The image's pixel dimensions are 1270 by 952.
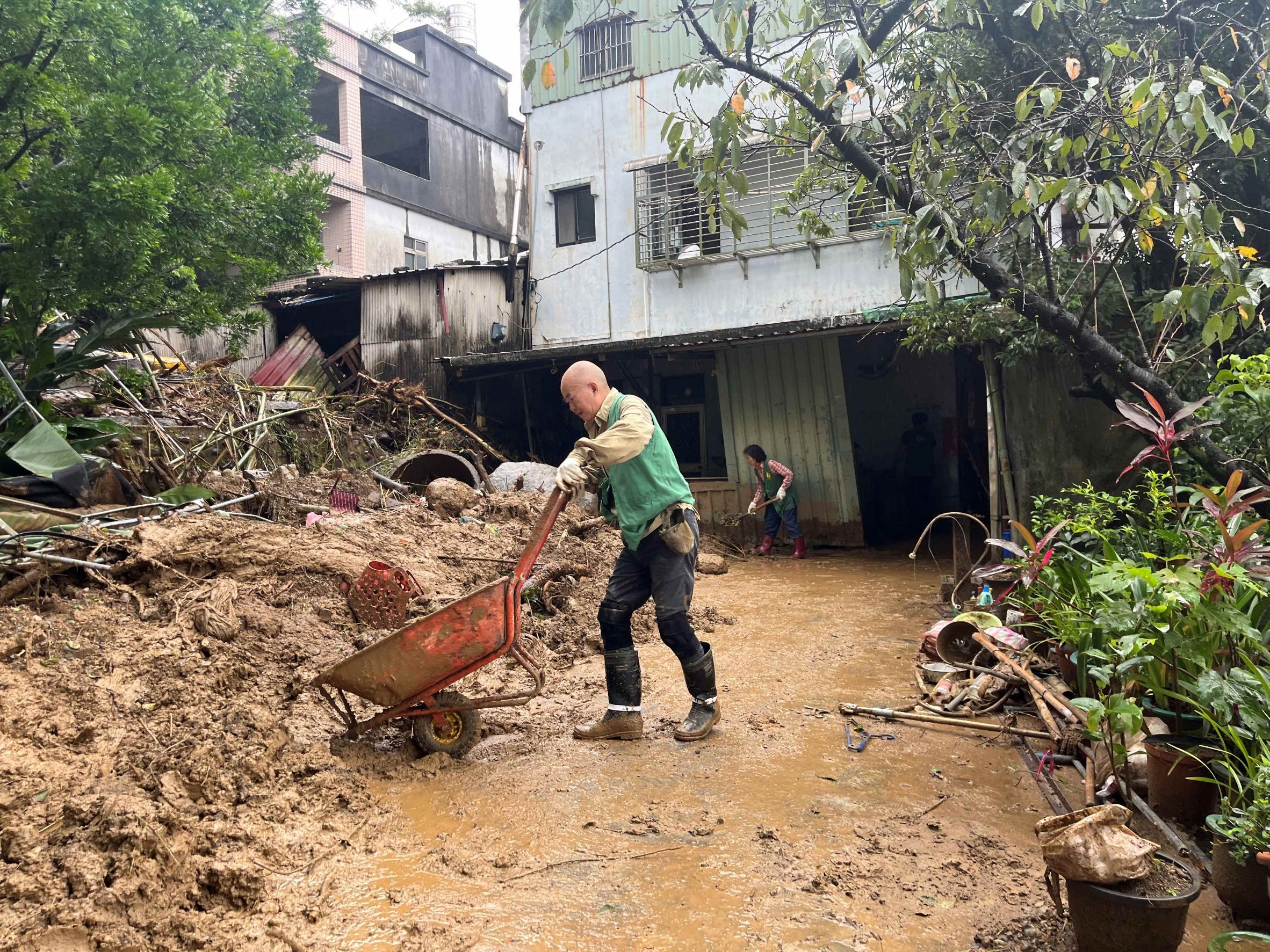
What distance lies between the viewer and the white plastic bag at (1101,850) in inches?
82.6

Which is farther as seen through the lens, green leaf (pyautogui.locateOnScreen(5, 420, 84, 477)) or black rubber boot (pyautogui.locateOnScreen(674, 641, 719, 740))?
green leaf (pyautogui.locateOnScreen(5, 420, 84, 477))

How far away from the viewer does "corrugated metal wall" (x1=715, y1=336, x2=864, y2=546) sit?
1134 centimetres

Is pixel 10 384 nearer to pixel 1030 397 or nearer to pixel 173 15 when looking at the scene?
pixel 173 15

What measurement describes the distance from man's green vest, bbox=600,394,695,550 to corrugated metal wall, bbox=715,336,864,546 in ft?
25.3

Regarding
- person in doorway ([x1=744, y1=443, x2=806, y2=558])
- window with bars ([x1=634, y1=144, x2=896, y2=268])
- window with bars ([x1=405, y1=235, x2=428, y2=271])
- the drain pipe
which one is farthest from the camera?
window with bars ([x1=405, y1=235, x2=428, y2=271])

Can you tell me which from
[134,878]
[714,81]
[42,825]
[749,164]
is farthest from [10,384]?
[749,164]

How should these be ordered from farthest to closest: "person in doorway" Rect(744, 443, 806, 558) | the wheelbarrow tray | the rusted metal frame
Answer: "person in doorway" Rect(744, 443, 806, 558) < the wheelbarrow tray < the rusted metal frame

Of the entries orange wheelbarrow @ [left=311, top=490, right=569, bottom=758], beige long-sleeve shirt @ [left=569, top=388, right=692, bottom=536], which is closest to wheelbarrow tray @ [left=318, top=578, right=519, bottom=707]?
orange wheelbarrow @ [left=311, top=490, right=569, bottom=758]

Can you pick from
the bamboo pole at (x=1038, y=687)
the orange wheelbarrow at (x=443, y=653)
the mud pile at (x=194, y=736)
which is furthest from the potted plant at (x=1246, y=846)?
the mud pile at (x=194, y=736)

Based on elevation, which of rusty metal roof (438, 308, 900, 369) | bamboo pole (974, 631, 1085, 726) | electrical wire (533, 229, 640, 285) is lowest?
bamboo pole (974, 631, 1085, 726)

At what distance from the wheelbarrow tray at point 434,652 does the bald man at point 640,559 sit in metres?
0.74

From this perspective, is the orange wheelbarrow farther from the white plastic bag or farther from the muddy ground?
the white plastic bag

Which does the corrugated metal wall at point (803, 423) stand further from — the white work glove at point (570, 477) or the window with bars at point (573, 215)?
the white work glove at point (570, 477)

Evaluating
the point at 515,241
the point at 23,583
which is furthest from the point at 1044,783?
the point at 515,241
